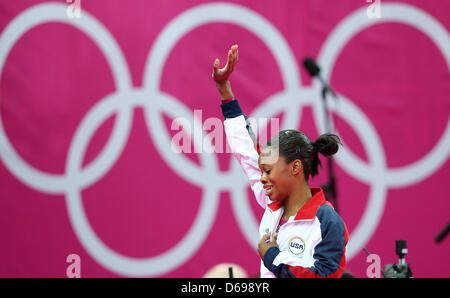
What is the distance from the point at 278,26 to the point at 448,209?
2123mm

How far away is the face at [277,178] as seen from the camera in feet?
8.54

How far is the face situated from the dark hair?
40 mm

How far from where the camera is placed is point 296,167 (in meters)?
2.64

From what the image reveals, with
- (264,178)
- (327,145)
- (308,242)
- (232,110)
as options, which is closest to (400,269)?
(308,242)

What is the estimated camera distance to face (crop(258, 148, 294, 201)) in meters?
2.60

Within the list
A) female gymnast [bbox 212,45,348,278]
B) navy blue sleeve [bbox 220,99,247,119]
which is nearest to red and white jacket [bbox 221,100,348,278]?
female gymnast [bbox 212,45,348,278]

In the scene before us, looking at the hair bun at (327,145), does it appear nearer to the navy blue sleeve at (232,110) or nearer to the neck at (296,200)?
the neck at (296,200)

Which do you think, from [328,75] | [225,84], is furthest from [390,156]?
[225,84]

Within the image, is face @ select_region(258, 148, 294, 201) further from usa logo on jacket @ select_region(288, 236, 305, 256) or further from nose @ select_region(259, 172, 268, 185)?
usa logo on jacket @ select_region(288, 236, 305, 256)

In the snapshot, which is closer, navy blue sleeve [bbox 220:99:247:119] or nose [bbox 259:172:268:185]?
nose [bbox 259:172:268:185]

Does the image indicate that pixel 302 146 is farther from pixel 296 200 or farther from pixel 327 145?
pixel 296 200
